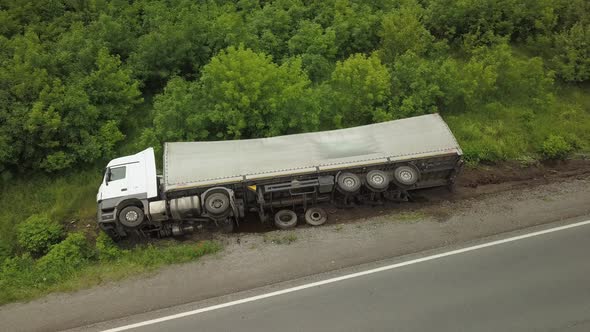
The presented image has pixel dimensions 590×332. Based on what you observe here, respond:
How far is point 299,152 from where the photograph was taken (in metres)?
12.7

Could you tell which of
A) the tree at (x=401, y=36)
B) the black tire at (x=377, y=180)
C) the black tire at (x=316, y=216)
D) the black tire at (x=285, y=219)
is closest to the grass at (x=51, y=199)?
the black tire at (x=285, y=219)

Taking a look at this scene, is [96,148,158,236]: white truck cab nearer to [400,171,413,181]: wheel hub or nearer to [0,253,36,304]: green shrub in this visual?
[0,253,36,304]: green shrub

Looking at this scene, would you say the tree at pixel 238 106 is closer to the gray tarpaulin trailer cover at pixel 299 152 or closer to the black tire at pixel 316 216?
the gray tarpaulin trailer cover at pixel 299 152

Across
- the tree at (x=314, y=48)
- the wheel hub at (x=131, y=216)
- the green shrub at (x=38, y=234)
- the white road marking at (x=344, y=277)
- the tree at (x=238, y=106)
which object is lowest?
the white road marking at (x=344, y=277)

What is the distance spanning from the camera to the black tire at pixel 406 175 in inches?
491

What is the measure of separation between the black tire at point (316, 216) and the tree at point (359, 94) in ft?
12.9

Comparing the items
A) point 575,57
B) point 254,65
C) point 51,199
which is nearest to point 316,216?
point 254,65

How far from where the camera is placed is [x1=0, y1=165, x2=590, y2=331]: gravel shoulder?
32.9 feet

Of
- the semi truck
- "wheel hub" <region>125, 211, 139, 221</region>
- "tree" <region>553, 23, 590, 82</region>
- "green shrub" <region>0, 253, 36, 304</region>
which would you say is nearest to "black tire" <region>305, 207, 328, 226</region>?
the semi truck

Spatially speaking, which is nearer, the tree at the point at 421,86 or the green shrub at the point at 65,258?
the green shrub at the point at 65,258

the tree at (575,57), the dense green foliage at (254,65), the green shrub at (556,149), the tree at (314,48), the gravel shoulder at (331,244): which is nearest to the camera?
the gravel shoulder at (331,244)

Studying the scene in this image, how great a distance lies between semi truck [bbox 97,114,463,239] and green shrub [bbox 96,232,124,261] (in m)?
0.35

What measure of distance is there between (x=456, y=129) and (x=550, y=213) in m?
5.13

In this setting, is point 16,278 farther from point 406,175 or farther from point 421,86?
point 421,86
